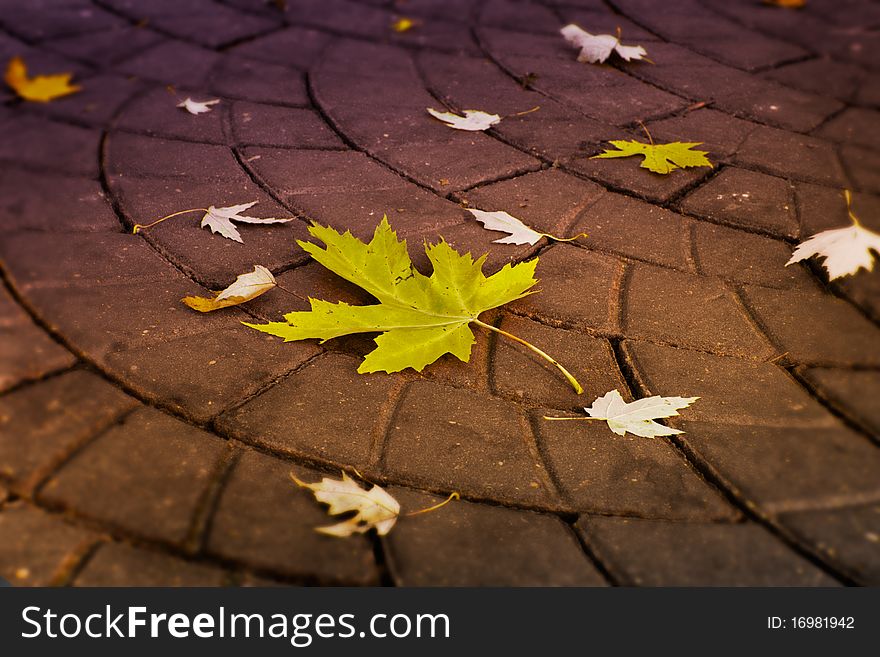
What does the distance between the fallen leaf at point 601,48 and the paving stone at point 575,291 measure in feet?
3.90

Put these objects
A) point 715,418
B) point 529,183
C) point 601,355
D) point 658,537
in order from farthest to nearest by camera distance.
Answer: point 529,183 < point 601,355 < point 715,418 < point 658,537

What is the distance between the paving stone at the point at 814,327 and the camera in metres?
1.53

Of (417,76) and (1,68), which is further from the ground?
(417,76)

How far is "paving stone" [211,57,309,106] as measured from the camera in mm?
2518

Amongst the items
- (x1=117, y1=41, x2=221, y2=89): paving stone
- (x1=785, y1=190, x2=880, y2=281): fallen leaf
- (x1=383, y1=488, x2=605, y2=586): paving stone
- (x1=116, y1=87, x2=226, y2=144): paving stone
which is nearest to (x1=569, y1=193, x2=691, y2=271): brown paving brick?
(x1=785, y1=190, x2=880, y2=281): fallen leaf

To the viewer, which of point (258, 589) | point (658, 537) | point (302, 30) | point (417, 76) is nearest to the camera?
point (258, 589)

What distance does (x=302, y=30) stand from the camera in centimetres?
303

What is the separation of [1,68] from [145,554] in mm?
2170

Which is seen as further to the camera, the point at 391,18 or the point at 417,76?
the point at 391,18

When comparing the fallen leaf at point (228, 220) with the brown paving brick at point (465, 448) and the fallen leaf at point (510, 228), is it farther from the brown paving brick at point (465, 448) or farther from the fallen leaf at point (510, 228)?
the brown paving brick at point (465, 448)

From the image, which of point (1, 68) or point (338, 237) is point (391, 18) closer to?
point (1, 68)

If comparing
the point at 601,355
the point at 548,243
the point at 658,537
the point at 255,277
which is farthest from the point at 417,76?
the point at 658,537

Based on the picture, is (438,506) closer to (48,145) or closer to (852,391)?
(852,391)

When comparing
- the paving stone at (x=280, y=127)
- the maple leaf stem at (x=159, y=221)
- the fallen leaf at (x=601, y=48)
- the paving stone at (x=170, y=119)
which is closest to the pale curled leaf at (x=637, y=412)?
the maple leaf stem at (x=159, y=221)
